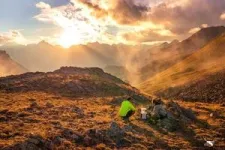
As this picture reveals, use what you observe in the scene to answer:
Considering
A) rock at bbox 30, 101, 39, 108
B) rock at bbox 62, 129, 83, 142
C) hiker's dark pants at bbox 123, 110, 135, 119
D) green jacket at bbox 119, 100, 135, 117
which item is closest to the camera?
rock at bbox 62, 129, 83, 142

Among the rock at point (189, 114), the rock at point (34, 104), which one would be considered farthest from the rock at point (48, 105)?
the rock at point (189, 114)

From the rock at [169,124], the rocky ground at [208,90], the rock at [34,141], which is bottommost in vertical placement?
the rock at [34,141]

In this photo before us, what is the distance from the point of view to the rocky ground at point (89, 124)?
27.2m

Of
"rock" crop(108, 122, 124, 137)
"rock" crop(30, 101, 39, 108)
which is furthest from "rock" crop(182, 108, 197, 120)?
"rock" crop(30, 101, 39, 108)

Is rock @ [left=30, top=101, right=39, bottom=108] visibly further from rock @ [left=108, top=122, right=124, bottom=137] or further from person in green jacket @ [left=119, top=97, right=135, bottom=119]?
rock @ [left=108, top=122, right=124, bottom=137]

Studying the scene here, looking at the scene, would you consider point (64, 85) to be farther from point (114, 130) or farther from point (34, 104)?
point (114, 130)

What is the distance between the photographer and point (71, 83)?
181ft

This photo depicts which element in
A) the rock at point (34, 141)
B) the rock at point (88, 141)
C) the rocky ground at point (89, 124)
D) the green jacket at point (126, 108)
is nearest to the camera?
the rock at point (34, 141)

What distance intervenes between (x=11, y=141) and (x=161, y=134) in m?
14.2

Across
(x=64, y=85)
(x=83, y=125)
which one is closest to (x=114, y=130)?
(x=83, y=125)

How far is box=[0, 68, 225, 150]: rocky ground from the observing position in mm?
27186

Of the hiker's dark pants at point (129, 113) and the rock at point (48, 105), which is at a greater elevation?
the rock at point (48, 105)

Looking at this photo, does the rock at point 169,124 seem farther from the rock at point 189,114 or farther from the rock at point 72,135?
the rock at point 72,135

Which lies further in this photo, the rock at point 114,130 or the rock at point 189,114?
the rock at point 189,114
